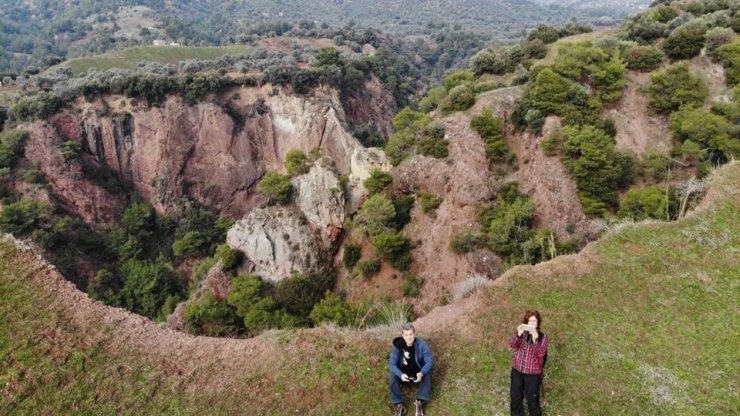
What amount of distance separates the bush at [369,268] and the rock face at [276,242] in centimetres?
429

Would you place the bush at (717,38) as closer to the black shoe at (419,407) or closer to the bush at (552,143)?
the bush at (552,143)

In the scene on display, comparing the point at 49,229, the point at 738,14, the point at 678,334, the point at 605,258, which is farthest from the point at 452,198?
the point at 49,229

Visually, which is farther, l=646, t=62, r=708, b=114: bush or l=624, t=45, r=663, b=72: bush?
l=624, t=45, r=663, b=72: bush

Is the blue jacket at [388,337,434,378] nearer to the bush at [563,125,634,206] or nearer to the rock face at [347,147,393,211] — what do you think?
the bush at [563,125,634,206]

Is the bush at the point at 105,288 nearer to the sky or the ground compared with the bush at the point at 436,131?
nearer to the ground

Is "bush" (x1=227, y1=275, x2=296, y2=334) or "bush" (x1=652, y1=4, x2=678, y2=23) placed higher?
"bush" (x1=652, y1=4, x2=678, y2=23)

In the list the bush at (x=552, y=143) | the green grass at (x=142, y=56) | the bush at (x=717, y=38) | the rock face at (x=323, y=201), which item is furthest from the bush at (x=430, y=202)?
the green grass at (x=142, y=56)

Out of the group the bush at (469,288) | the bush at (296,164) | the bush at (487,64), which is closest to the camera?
the bush at (469,288)

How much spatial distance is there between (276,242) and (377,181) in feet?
26.1

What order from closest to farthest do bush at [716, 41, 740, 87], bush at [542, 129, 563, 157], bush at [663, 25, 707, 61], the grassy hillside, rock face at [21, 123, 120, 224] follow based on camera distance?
the grassy hillside, bush at [542, 129, 563, 157], bush at [716, 41, 740, 87], bush at [663, 25, 707, 61], rock face at [21, 123, 120, 224]

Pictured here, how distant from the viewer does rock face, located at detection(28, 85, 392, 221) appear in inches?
2124

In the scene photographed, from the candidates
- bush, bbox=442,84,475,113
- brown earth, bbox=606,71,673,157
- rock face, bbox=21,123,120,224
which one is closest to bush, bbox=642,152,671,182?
brown earth, bbox=606,71,673,157

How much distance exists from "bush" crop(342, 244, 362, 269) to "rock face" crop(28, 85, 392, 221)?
76.7 feet

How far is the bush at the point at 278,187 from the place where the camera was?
31844 millimetres
